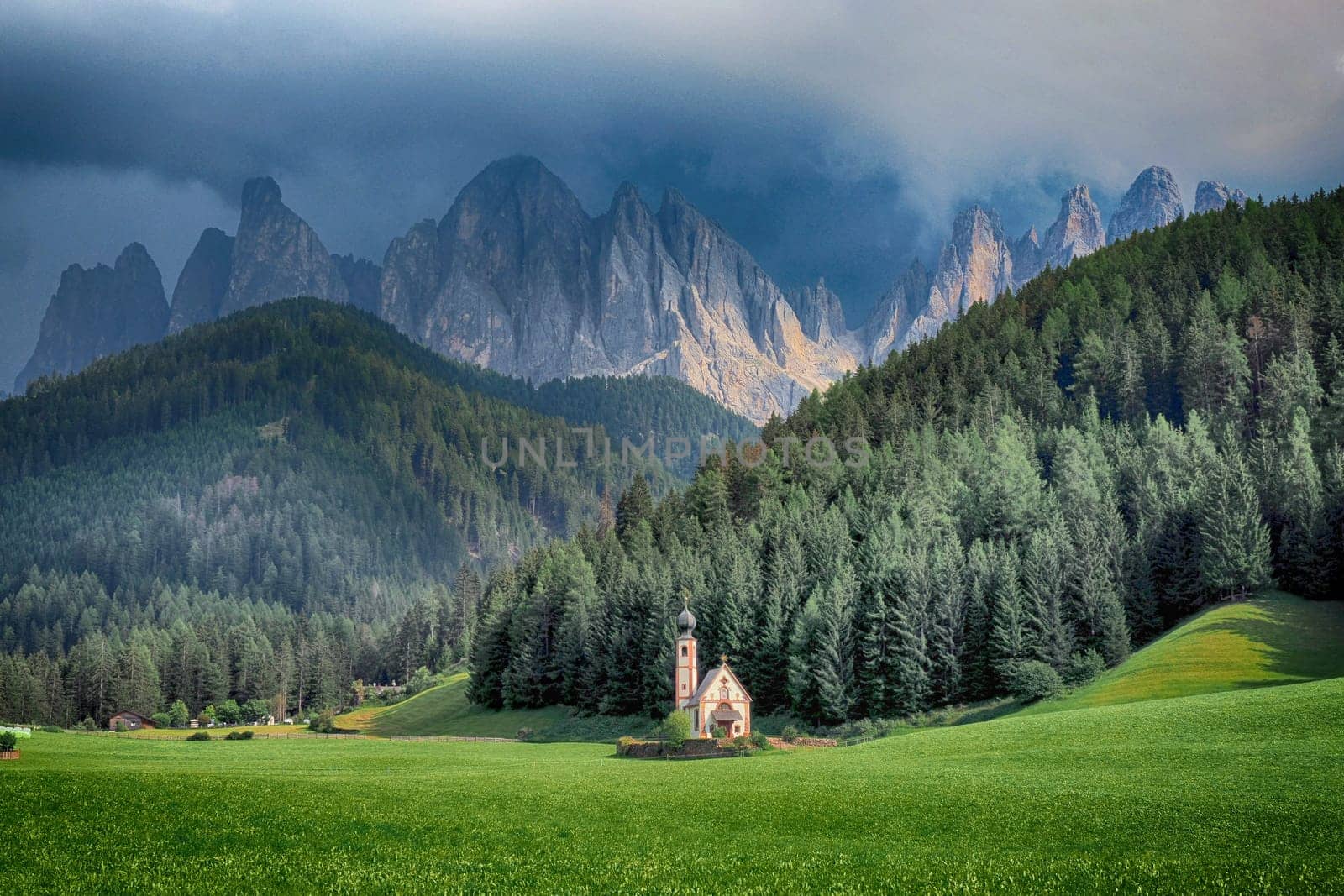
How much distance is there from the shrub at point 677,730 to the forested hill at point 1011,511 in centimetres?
1463

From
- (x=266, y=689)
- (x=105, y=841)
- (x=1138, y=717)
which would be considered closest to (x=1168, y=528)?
(x=1138, y=717)

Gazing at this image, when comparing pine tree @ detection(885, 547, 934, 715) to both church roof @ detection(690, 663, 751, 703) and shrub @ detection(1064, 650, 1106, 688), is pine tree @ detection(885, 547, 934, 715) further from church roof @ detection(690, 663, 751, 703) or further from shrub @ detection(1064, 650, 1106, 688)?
church roof @ detection(690, 663, 751, 703)

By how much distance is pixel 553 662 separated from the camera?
109062 millimetres

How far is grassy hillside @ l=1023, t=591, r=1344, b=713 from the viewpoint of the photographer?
60.2 meters

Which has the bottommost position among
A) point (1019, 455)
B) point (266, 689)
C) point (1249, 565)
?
point (266, 689)

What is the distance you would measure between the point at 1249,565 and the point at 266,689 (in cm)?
12903

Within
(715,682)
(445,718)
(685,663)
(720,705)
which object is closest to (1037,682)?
(720,705)

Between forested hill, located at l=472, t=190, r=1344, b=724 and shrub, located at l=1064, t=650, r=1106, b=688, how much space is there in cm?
37

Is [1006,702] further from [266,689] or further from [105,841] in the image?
[266,689]

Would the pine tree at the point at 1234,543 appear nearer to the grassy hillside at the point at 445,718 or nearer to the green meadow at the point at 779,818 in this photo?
the green meadow at the point at 779,818

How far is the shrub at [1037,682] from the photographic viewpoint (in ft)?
230

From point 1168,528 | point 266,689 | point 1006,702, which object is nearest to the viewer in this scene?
point 1006,702

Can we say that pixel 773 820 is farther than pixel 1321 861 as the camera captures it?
Yes

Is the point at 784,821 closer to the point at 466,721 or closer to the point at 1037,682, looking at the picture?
the point at 1037,682
